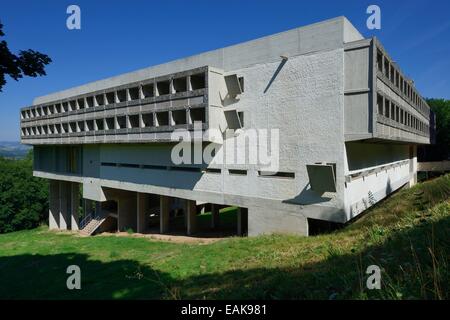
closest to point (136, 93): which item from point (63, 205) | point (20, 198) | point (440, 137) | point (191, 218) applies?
point (191, 218)

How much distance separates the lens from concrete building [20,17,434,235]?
1434cm

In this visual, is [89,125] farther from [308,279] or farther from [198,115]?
[308,279]

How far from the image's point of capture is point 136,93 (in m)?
22.7

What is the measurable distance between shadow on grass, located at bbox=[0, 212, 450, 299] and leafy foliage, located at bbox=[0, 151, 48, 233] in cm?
3835

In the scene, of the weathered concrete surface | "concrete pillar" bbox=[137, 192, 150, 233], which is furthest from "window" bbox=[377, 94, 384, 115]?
"concrete pillar" bbox=[137, 192, 150, 233]

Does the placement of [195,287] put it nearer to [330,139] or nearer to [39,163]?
[330,139]

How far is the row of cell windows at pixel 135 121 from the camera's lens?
63.9ft

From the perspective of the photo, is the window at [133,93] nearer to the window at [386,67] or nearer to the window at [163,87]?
the window at [163,87]

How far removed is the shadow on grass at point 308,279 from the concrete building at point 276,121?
15.8ft

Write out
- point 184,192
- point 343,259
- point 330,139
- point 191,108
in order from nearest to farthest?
point 343,259 → point 330,139 → point 191,108 → point 184,192

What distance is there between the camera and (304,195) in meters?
15.6

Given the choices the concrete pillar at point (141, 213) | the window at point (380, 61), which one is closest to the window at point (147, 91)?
the concrete pillar at point (141, 213)
